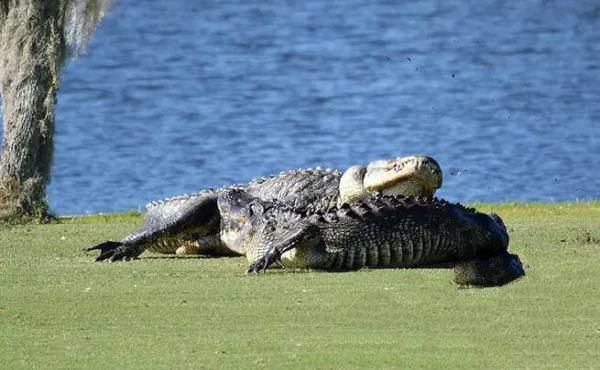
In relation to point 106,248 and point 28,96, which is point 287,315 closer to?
point 106,248

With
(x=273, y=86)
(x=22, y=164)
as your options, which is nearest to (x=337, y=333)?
(x=22, y=164)

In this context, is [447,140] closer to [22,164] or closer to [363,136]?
[363,136]

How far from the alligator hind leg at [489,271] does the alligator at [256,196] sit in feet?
3.40

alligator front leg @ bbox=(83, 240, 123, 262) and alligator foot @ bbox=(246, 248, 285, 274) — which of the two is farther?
alligator front leg @ bbox=(83, 240, 123, 262)

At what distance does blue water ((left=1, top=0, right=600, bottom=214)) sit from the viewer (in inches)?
995

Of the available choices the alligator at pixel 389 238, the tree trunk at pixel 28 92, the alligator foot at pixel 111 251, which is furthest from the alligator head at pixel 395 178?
the tree trunk at pixel 28 92

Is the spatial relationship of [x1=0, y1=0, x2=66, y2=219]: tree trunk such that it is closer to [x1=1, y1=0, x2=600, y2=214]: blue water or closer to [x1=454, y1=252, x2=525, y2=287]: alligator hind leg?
[x1=454, y1=252, x2=525, y2=287]: alligator hind leg

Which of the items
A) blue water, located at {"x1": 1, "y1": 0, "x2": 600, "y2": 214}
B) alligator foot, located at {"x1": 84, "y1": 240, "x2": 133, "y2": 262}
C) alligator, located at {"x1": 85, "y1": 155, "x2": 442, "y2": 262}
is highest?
alligator, located at {"x1": 85, "y1": 155, "x2": 442, "y2": 262}

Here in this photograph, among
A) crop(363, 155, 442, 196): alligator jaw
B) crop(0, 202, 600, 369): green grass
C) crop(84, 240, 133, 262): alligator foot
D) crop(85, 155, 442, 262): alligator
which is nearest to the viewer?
crop(0, 202, 600, 369): green grass

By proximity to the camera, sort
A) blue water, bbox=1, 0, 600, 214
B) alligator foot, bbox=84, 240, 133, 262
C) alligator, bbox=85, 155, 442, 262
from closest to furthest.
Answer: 1. alligator, bbox=85, 155, 442, 262
2. alligator foot, bbox=84, 240, 133, 262
3. blue water, bbox=1, 0, 600, 214

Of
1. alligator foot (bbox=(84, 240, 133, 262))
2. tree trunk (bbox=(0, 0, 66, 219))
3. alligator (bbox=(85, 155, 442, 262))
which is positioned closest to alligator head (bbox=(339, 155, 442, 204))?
alligator (bbox=(85, 155, 442, 262))

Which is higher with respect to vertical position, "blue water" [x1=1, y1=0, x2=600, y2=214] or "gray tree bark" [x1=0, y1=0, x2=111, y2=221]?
"gray tree bark" [x1=0, y1=0, x2=111, y2=221]

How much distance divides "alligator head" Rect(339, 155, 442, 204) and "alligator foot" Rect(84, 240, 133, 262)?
1.38 meters

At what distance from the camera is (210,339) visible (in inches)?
303
